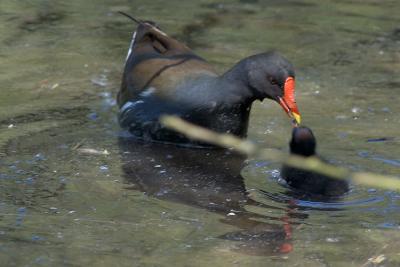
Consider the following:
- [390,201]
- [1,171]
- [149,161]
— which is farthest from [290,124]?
[1,171]

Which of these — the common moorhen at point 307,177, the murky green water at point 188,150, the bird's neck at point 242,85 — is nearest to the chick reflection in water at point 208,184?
the murky green water at point 188,150

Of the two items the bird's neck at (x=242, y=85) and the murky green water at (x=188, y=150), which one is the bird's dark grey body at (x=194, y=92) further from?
the murky green water at (x=188, y=150)

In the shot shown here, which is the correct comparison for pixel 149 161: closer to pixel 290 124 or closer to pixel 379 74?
pixel 290 124

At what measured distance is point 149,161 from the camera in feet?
20.3

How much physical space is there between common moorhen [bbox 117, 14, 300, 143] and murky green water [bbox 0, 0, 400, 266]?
20 centimetres

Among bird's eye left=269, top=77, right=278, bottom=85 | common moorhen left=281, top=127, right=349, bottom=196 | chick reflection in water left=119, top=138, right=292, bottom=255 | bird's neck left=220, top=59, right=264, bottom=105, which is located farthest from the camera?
bird's neck left=220, top=59, right=264, bottom=105

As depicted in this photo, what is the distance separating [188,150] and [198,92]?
0.40 meters

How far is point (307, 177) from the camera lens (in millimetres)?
5539

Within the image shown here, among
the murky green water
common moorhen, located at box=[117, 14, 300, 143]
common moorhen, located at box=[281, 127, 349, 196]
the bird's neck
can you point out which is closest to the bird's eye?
common moorhen, located at box=[117, 14, 300, 143]

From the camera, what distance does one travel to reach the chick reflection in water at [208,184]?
186 inches

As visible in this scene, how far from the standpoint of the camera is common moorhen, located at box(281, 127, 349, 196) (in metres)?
5.41

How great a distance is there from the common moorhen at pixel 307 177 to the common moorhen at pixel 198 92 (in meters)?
0.30

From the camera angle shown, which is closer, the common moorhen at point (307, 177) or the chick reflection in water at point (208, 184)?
the chick reflection in water at point (208, 184)

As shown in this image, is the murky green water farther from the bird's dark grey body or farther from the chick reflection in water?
the bird's dark grey body
